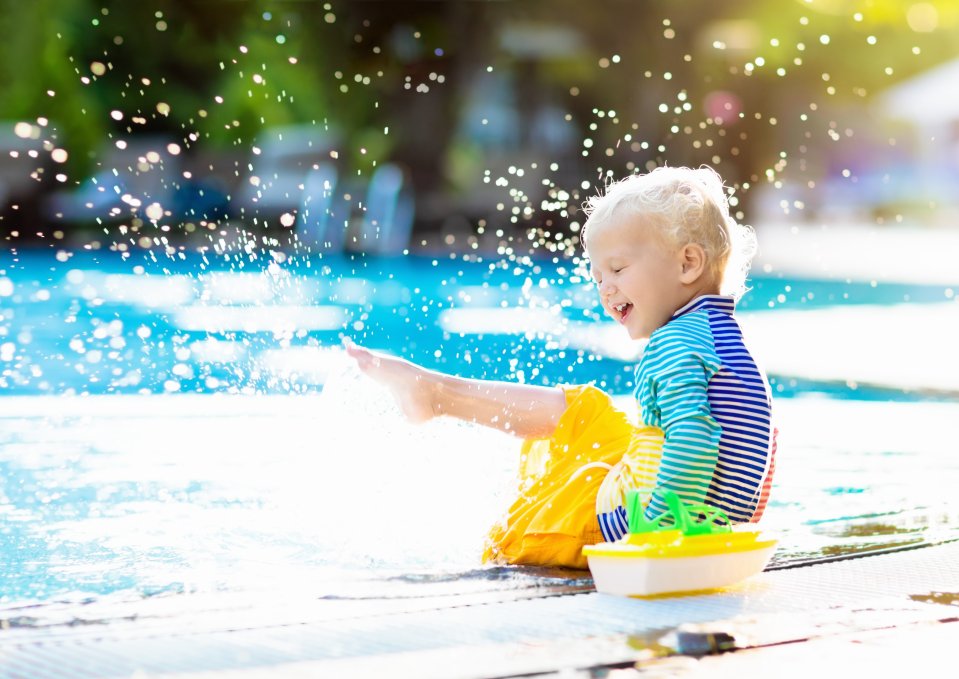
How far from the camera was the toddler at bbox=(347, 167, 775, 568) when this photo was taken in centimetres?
257

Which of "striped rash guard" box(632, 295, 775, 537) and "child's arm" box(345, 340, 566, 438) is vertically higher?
"child's arm" box(345, 340, 566, 438)

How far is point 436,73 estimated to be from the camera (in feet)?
68.2

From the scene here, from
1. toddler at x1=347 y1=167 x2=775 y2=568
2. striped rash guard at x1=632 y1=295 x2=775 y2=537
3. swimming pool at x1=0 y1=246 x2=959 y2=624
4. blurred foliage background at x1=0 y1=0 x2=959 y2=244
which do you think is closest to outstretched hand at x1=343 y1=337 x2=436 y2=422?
toddler at x1=347 y1=167 x2=775 y2=568

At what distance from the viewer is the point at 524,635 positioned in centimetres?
217

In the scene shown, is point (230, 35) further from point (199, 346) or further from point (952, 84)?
point (199, 346)

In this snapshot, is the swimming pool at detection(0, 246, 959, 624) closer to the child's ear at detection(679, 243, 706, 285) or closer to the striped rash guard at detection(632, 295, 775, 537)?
the striped rash guard at detection(632, 295, 775, 537)

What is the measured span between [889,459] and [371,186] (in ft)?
59.1

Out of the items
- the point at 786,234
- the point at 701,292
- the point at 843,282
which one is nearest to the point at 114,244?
the point at 843,282

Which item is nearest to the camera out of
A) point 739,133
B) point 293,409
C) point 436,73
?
point 293,409

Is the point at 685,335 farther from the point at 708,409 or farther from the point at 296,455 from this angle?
the point at 296,455

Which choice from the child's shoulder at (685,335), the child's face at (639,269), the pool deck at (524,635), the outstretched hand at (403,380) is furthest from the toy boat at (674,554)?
the outstretched hand at (403,380)

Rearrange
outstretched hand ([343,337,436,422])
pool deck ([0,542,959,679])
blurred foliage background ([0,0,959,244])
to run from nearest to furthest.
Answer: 1. pool deck ([0,542,959,679])
2. outstretched hand ([343,337,436,422])
3. blurred foliage background ([0,0,959,244])

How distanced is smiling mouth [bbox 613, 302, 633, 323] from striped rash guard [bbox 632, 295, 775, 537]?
0.12 m

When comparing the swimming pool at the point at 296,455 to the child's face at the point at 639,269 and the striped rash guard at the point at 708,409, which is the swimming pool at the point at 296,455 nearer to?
the striped rash guard at the point at 708,409
